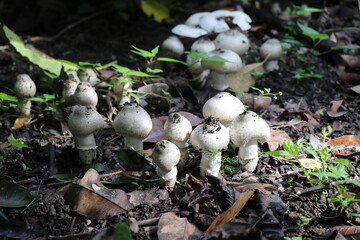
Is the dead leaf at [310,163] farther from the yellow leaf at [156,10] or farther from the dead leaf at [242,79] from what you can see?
the yellow leaf at [156,10]

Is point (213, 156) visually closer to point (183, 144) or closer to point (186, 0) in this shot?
point (183, 144)

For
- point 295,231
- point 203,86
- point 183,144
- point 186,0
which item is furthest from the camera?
point 186,0

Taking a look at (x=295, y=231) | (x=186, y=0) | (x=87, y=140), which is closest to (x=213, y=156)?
(x=295, y=231)

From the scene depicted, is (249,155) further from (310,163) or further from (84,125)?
(84,125)

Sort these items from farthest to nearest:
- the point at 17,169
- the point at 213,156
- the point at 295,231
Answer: the point at 17,169 → the point at 213,156 → the point at 295,231

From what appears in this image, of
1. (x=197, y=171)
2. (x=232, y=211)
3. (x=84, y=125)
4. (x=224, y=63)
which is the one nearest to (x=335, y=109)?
(x=224, y=63)

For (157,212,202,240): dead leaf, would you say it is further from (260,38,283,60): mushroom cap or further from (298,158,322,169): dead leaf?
(260,38,283,60): mushroom cap

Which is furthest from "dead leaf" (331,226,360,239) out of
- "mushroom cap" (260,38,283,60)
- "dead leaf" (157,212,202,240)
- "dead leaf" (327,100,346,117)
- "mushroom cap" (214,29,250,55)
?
"mushroom cap" (260,38,283,60)
